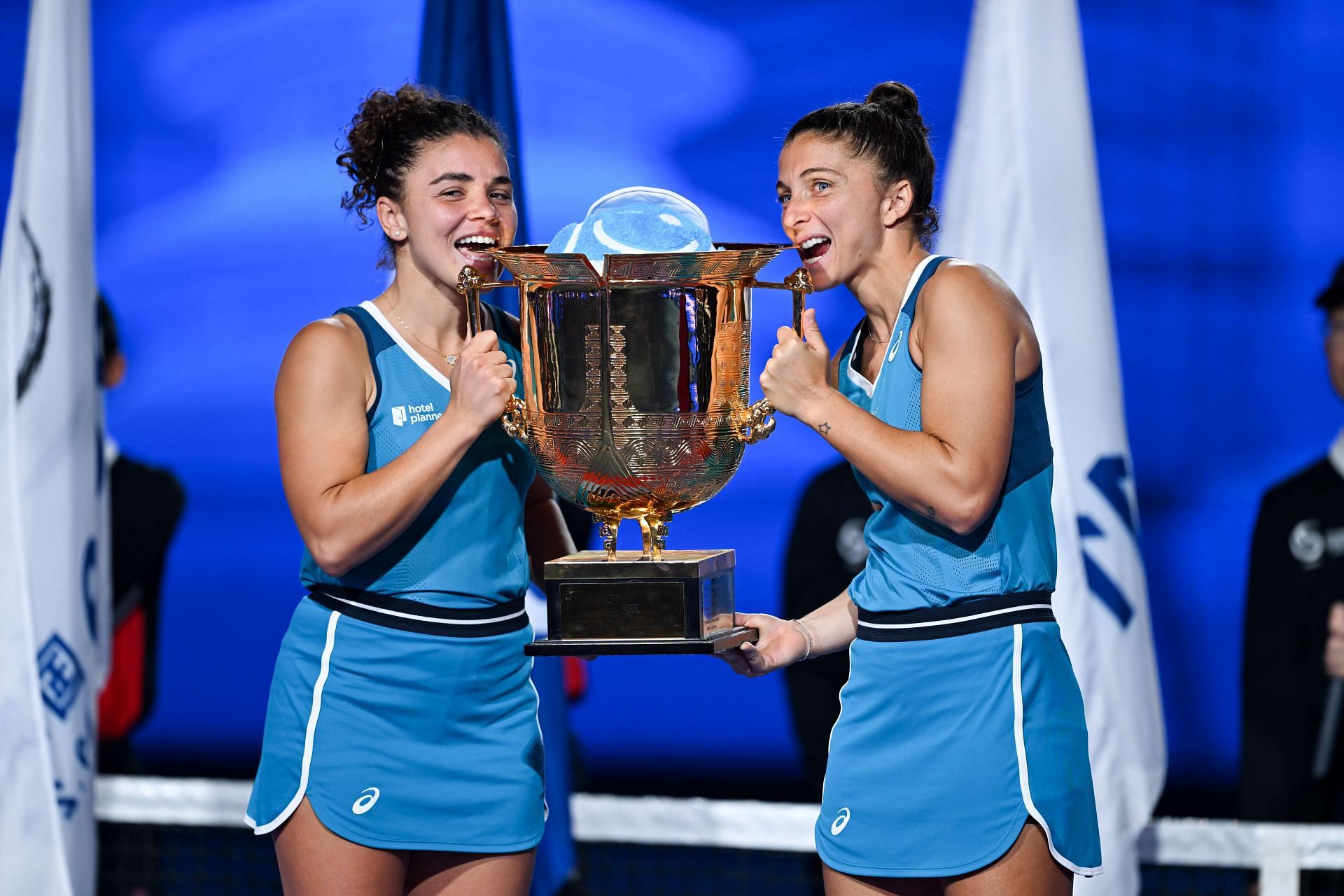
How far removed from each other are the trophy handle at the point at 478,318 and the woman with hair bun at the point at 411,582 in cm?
3

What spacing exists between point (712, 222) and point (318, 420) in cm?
290

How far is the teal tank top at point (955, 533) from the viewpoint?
200 centimetres

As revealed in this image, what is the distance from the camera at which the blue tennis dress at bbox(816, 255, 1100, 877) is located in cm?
196

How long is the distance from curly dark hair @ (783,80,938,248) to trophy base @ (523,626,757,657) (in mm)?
707

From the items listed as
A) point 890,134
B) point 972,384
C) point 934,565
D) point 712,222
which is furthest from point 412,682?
point 712,222

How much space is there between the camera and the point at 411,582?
2180 millimetres

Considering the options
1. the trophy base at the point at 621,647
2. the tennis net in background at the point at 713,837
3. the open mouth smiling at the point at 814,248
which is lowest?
the tennis net in background at the point at 713,837

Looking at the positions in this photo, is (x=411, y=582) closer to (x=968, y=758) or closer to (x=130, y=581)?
(x=968, y=758)

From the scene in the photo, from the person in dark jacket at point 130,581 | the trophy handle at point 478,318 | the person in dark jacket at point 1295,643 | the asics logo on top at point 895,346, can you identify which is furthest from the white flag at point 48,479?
the person in dark jacket at point 1295,643

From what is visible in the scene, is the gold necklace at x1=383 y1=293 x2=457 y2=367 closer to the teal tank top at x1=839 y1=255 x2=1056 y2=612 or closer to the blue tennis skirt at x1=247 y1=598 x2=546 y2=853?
the blue tennis skirt at x1=247 y1=598 x2=546 y2=853

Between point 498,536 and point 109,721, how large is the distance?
2726 millimetres

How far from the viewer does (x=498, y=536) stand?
2.22m

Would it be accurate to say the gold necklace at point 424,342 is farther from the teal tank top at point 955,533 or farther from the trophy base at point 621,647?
the teal tank top at point 955,533

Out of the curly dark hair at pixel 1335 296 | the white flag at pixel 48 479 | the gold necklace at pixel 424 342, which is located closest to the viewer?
the gold necklace at pixel 424 342
